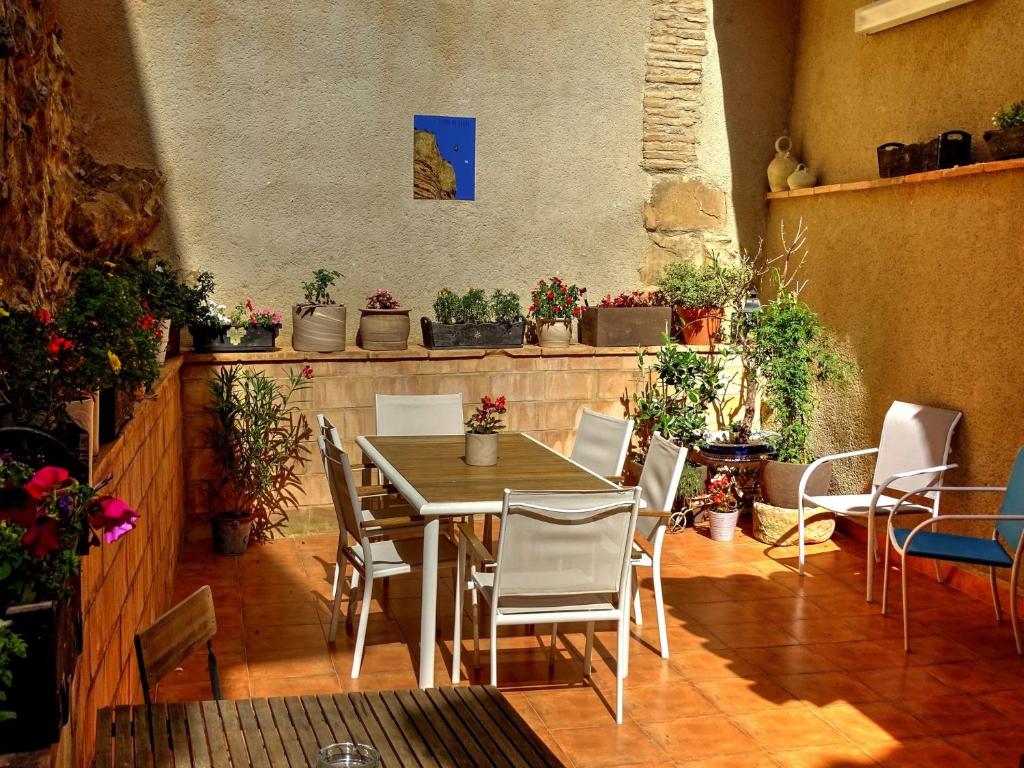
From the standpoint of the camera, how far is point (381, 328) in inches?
255

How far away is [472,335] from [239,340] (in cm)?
147

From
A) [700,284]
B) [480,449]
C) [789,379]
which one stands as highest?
[700,284]

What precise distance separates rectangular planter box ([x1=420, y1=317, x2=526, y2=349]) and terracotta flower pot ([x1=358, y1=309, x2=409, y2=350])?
18 cm

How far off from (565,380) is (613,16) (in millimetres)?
2539

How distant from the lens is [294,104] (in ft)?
21.3

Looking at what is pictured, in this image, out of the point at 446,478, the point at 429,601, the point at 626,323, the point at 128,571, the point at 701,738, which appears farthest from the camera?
the point at 626,323

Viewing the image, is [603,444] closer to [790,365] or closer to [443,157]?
[790,365]

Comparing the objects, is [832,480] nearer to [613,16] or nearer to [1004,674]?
[1004,674]

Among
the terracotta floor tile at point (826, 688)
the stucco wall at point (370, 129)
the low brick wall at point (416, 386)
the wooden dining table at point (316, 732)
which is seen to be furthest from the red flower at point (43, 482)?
the stucco wall at point (370, 129)

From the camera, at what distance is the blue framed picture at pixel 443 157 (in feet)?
22.1

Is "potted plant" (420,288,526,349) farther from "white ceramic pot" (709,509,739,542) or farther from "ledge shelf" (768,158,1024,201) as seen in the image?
"ledge shelf" (768,158,1024,201)

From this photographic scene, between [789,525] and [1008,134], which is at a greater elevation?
[1008,134]

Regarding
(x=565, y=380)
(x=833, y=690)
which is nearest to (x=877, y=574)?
(x=833, y=690)

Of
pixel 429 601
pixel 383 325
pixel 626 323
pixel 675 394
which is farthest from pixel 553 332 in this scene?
pixel 429 601
